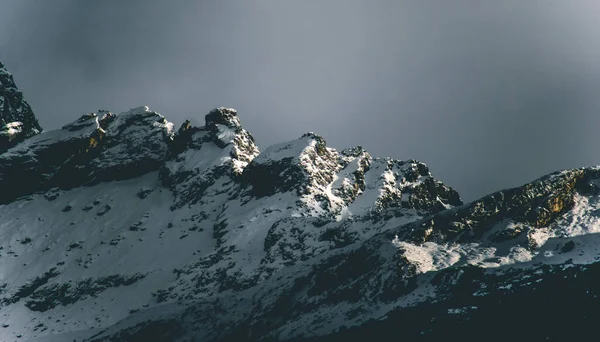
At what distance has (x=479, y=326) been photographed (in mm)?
164250

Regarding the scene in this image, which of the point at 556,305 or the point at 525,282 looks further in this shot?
the point at 525,282

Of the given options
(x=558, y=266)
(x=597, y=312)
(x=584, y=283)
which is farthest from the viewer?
(x=558, y=266)

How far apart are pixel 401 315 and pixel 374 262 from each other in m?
23.4

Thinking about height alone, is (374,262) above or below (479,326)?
above

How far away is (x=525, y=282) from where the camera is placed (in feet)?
577

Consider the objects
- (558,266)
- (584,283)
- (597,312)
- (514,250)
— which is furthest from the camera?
(514,250)

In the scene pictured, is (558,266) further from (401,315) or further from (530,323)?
(401,315)

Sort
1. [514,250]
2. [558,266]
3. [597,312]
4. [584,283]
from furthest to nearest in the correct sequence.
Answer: [514,250], [558,266], [584,283], [597,312]

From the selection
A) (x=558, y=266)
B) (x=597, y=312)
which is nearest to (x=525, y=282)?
(x=558, y=266)

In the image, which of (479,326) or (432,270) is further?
(432,270)

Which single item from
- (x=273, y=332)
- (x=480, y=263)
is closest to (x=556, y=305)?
(x=480, y=263)

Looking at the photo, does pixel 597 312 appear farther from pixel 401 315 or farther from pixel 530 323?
pixel 401 315

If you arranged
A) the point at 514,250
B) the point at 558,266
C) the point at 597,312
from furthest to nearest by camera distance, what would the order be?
the point at 514,250, the point at 558,266, the point at 597,312

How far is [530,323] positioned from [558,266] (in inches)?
930
